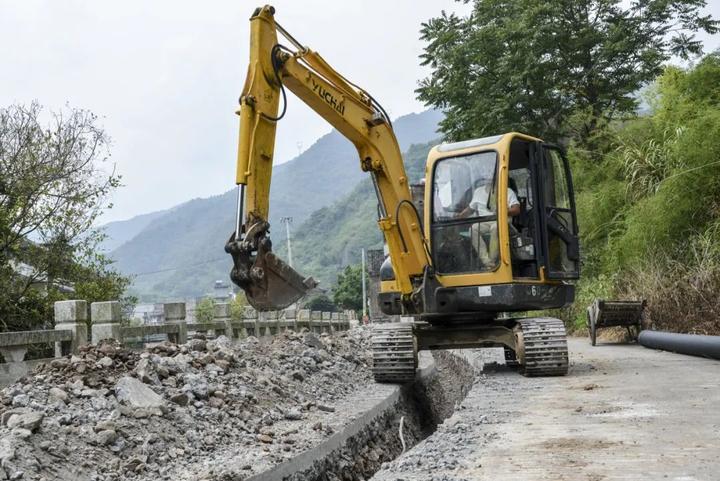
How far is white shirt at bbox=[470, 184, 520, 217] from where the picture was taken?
9484mm

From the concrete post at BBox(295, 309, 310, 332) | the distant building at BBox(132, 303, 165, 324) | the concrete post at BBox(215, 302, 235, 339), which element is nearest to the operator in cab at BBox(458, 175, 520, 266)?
the concrete post at BBox(215, 302, 235, 339)

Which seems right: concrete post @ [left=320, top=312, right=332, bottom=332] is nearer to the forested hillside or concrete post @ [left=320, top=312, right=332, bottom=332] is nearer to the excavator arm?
the forested hillside

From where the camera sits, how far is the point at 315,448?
6.51 m

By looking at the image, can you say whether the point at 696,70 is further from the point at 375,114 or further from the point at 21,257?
the point at 21,257

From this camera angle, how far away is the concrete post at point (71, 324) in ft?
32.4

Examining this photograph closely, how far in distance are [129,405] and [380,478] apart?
2854 millimetres

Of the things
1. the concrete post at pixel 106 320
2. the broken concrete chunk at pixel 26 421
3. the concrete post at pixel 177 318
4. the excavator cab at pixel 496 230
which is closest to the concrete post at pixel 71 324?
the concrete post at pixel 106 320

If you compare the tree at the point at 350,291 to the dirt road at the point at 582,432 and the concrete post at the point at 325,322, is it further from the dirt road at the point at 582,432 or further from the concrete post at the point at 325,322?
the dirt road at the point at 582,432

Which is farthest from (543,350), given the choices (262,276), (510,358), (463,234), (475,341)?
(262,276)

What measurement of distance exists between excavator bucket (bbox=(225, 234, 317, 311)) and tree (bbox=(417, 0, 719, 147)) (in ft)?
50.1

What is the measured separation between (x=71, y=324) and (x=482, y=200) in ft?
16.8

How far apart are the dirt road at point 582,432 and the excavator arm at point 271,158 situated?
78.0 inches

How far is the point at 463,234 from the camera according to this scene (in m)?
9.63

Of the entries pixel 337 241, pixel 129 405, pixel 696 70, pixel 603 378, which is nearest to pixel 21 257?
pixel 129 405
